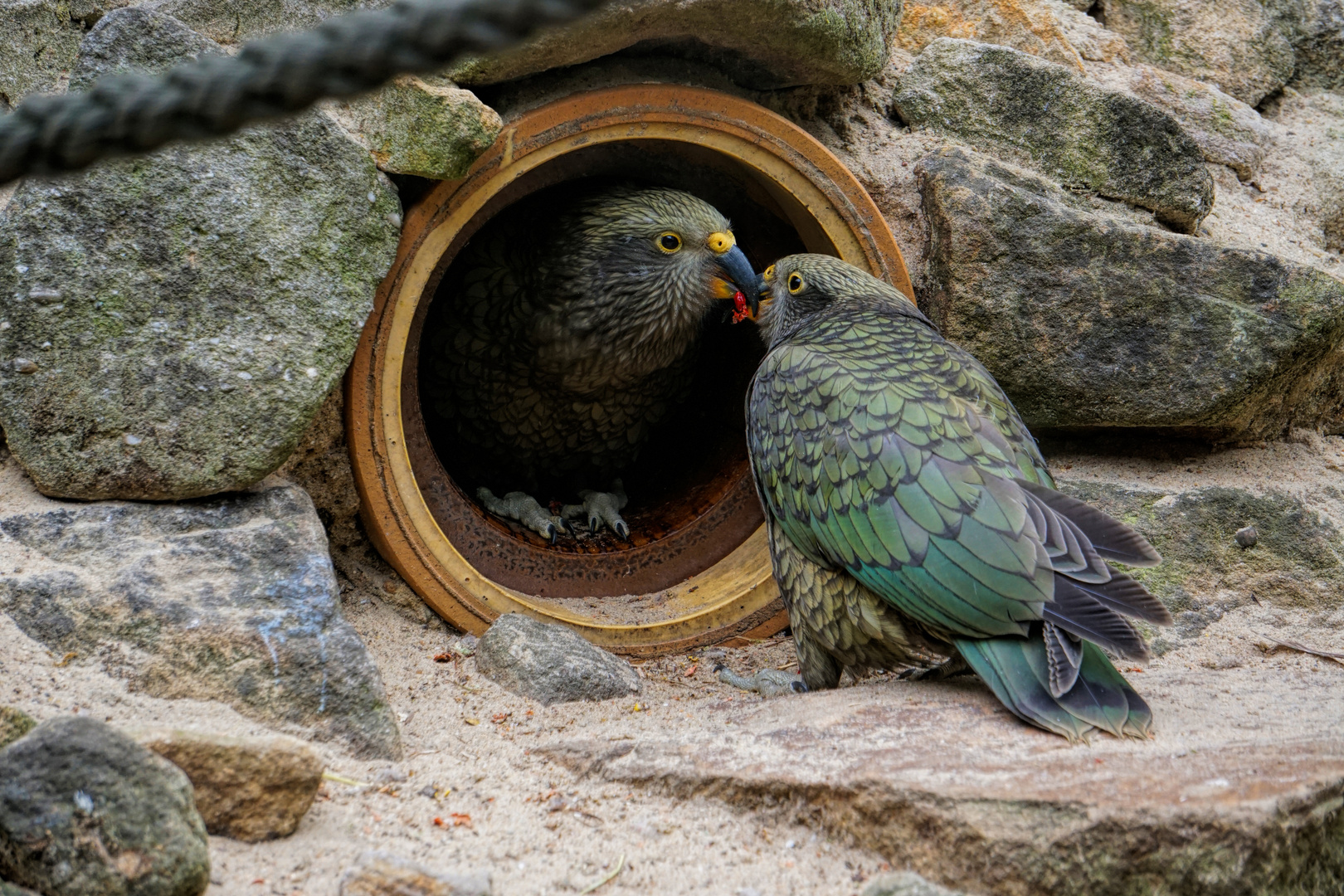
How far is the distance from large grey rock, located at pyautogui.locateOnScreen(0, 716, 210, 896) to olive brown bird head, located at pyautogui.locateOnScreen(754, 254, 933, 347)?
7.72 ft

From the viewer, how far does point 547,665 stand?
302cm

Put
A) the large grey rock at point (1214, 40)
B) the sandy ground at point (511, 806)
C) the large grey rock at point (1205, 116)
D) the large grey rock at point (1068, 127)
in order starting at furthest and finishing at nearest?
the large grey rock at point (1214, 40) < the large grey rock at point (1205, 116) < the large grey rock at point (1068, 127) < the sandy ground at point (511, 806)

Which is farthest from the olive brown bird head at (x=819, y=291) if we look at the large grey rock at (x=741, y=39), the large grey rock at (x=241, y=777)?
the large grey rock at (x=241, y=777)

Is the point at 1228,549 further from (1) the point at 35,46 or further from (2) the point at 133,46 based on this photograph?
(1) the point at 35,46

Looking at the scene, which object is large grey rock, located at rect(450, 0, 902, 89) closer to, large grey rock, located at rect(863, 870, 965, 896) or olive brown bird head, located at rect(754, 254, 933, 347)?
olive brown bird head, located at rect(754, 254, 933, 347)

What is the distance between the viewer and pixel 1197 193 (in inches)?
151

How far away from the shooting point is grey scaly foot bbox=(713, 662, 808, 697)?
326 cm

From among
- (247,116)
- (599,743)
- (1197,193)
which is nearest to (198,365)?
(599,743)

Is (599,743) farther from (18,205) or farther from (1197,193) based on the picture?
(1197,193)

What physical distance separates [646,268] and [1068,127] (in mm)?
1629

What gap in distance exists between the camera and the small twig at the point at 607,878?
1877mm

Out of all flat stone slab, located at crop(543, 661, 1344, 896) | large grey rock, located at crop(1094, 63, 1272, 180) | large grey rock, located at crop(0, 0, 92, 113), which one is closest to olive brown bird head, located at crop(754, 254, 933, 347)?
flat stone slab, located at crop(543, 661, 1344, 896)

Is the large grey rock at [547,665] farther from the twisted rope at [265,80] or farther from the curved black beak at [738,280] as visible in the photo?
the twisted rope at [265,80]

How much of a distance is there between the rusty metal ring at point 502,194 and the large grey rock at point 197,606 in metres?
0.54
